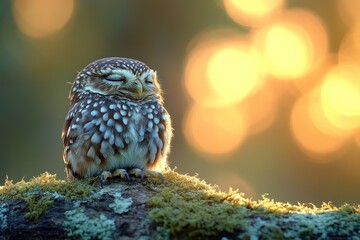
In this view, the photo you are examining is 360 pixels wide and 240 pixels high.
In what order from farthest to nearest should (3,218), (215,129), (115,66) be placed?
(215,129), (115,66), (3,218)

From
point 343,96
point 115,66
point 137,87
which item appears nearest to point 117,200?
point 137,87

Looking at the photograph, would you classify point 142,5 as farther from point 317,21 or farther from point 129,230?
point 129,230

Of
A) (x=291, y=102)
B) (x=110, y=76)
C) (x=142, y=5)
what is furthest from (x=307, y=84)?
(x=110, y=76)

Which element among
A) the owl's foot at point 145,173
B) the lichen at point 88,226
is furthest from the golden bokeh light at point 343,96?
the lichen at point 88,226

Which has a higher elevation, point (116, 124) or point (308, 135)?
point (308, 135)

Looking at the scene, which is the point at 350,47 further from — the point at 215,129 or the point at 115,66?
the point at 115,66

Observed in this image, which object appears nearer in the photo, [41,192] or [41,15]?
[41,192]

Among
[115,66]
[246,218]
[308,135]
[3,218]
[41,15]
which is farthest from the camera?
[308,135]
